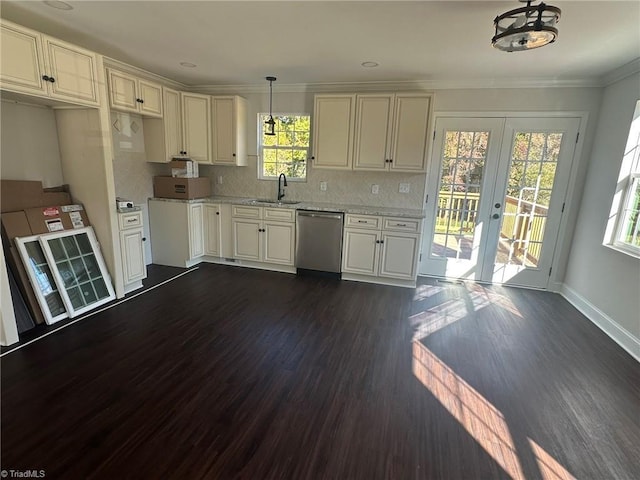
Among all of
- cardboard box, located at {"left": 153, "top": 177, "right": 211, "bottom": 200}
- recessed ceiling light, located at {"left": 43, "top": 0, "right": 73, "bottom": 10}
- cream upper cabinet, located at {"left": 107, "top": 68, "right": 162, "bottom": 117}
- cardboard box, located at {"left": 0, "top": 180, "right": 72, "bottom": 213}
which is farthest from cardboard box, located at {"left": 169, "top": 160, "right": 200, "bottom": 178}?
recessed ceiling light, located at {"left": 43, "top": 0, "right": 73, "bottom": 10}

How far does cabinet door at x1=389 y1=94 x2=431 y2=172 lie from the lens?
3.81 m

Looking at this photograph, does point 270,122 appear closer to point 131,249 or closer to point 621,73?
point 131,249

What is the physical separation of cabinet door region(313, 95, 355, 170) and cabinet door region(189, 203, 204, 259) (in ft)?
5.67

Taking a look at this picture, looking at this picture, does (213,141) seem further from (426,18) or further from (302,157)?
(426,18)

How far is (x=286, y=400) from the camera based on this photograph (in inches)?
79.9

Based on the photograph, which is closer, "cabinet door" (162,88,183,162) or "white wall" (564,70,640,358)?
"white wall" (564,70,640,358)

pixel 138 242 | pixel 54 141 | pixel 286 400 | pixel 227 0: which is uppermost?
pixel 227 0

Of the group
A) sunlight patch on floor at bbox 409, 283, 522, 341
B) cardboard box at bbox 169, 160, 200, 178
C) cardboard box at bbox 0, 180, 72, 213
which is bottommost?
sunlight patch on floor at bbox 409, 283, 522, 341

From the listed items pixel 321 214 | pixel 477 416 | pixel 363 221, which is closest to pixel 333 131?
pixel 321 214

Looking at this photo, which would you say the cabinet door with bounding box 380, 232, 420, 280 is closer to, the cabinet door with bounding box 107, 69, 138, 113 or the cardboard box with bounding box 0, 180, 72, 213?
the cabinet door with bounding box 107, 69, 138, 113

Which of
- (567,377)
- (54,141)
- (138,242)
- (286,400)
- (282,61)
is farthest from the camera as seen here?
(138,242)

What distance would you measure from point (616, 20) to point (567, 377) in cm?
249

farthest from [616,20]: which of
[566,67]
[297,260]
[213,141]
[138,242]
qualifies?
[138,242]

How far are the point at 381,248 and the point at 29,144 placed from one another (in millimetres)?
3693
